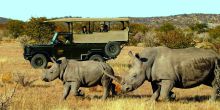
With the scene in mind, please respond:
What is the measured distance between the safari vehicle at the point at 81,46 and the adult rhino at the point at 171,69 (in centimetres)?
1271

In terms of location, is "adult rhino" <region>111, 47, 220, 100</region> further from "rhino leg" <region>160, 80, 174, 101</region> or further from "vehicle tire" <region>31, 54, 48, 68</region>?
"vehicle tire" <region>31, 54, 48, 68</region>

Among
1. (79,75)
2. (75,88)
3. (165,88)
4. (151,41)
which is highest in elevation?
(79,75)

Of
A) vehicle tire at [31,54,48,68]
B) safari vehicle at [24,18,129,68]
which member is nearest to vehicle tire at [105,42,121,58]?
safari vehicle at [24,18,129,68]

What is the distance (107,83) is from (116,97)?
45cm

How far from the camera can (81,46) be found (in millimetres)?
26391

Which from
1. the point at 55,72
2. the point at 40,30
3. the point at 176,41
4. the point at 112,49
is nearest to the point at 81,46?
the point at 112,49

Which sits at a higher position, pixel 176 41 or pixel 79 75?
pixel 79 75

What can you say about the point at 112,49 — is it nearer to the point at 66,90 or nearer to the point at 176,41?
the point at 176,41

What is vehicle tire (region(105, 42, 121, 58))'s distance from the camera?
26.3m

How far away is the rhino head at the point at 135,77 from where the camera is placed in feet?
42.4

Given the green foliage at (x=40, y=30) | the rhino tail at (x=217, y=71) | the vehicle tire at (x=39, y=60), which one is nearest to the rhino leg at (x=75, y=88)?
the rhino tail at (x=217, y=71)

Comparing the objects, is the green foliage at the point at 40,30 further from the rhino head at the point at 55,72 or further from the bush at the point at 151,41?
the rhino head at the point at 55,72

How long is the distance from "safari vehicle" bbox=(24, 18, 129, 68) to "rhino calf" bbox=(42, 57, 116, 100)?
11.4 m

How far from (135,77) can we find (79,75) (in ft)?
5.80
